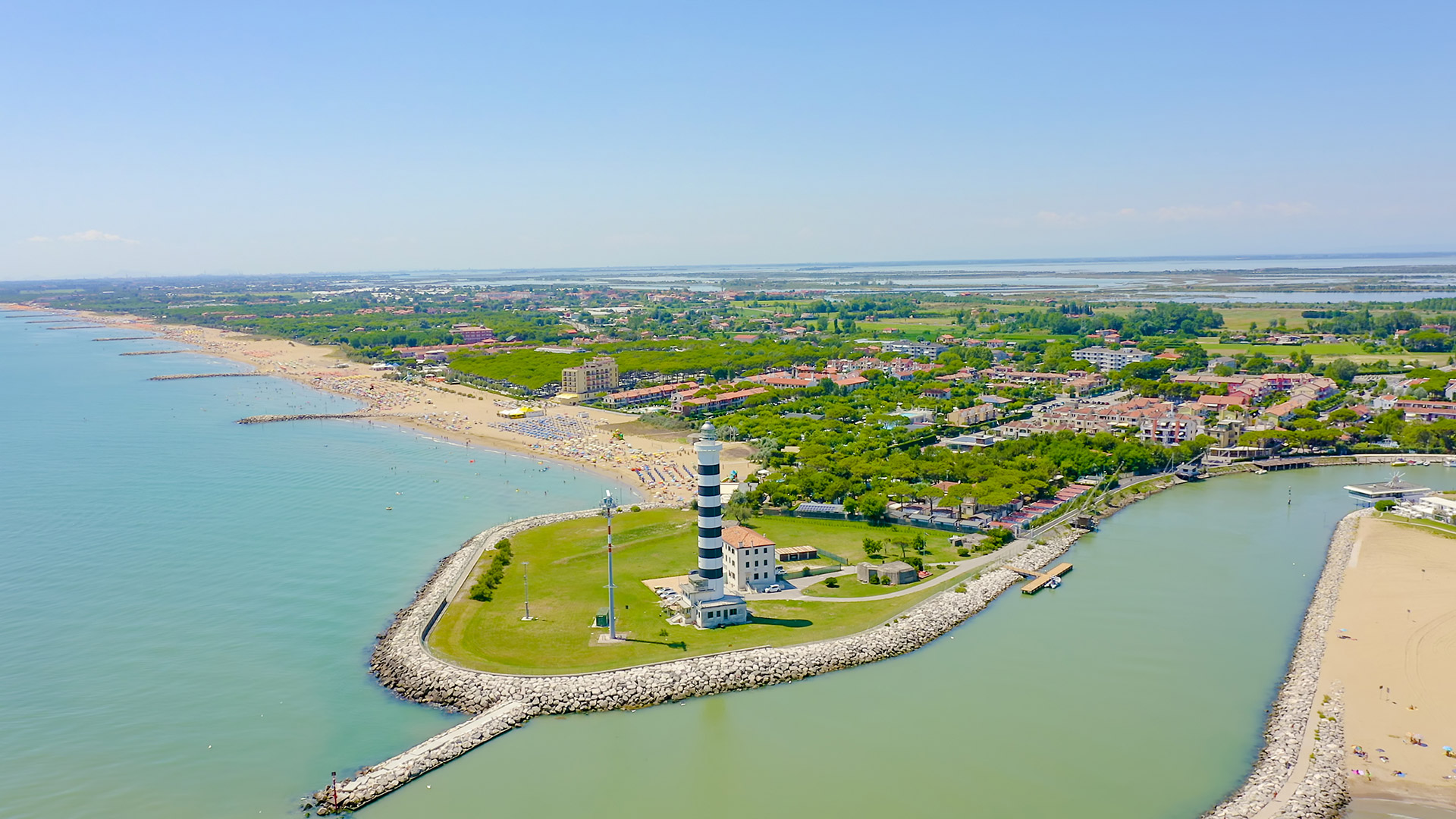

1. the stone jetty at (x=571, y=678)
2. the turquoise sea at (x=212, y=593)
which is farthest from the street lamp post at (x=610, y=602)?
the turquoise sea at (x=212, y=593)

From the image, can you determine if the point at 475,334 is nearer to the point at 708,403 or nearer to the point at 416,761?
the point at 708,403

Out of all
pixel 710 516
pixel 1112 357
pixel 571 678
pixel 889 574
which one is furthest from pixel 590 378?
pixel 571 678

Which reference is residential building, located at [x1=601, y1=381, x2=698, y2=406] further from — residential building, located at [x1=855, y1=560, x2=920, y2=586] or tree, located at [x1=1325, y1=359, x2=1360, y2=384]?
tree, located at [x1=1325, y1=359, x2=1360, y2=384]

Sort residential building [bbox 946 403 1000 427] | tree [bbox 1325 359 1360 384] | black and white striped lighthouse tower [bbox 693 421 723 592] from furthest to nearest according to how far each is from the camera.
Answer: tree [bbox 1325 359 1360 384] < residential building [bbox 946 403 1000 427] < black and white striped lighthouse tower [bbox 693 421 723 592]

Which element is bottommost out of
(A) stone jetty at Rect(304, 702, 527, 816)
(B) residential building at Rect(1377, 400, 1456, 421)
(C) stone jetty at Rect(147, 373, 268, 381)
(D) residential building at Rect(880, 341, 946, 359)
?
(A) stone jetty at Rect(304, 702, 527, 816)

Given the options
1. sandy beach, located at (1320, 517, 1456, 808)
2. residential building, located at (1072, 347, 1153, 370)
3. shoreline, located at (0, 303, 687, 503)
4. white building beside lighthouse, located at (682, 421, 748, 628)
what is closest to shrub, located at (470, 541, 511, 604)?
white building beside lighthouse, located at (682, 421, 748, 628)

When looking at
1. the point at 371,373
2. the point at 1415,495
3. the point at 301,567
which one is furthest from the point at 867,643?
the point at 371,373

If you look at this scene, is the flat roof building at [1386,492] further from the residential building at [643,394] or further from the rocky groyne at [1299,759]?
the residential building at [643,394]
